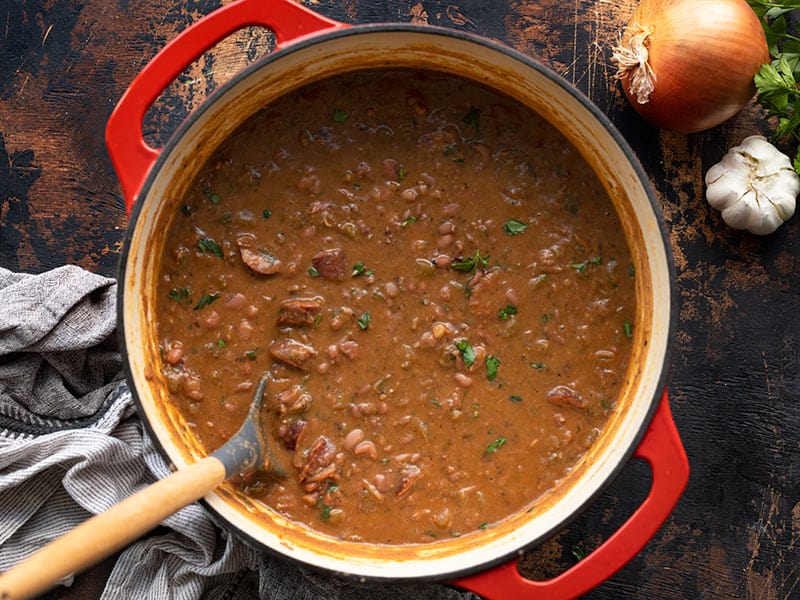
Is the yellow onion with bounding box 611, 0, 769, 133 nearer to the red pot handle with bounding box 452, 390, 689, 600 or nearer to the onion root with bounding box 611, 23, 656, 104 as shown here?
the onion root with bounding box 611, 23, 656, 104

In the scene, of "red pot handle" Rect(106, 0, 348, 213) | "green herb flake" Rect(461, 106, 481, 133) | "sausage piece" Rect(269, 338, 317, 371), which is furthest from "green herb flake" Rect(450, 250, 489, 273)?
"red pot handle" Rect(106, 0, 348, 213)

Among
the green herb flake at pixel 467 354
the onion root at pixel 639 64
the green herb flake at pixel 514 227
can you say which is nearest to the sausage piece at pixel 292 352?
the green herb flake at pixel 467 354

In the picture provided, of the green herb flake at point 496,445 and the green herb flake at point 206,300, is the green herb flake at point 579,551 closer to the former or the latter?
the green herb flake at point 496,445

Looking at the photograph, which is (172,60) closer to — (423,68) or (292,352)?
(423,68)

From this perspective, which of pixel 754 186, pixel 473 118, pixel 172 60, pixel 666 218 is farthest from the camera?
pixel 666 218

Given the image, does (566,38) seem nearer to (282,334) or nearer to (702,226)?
(702,226)

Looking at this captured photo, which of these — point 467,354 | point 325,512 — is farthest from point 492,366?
point 325,512

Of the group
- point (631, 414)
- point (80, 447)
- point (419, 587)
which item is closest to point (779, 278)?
point (631, 414)
